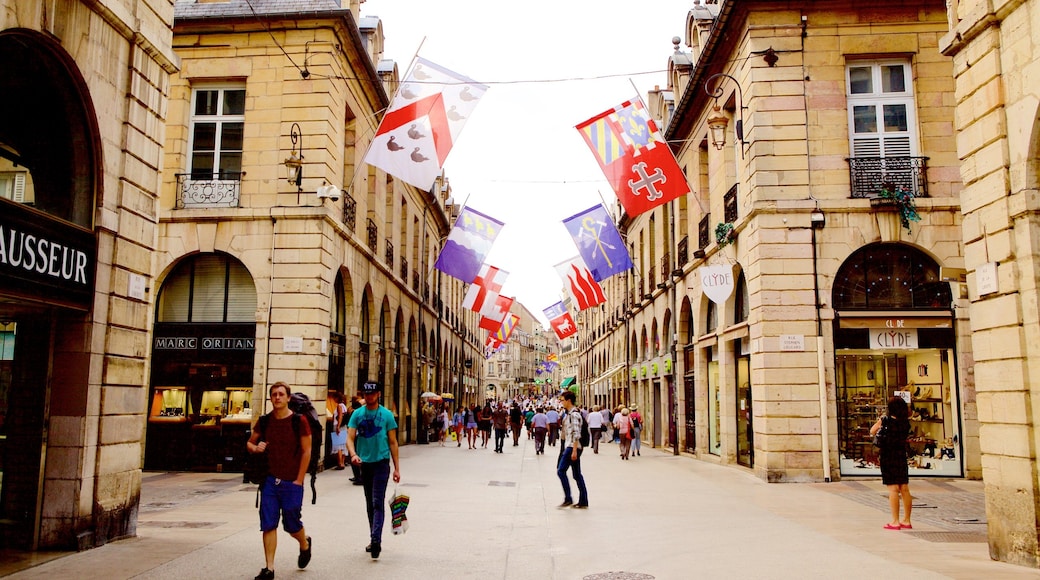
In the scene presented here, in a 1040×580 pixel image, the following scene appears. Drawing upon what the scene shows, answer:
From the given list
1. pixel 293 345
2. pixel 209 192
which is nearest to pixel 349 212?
pixel 209 192

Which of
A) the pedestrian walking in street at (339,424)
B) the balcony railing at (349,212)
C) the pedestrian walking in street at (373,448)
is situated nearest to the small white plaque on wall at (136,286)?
the pedestrian walking in street at (373,448)

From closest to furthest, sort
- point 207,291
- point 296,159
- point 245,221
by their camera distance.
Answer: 1. point 296,159
2. point 245,221
3. point 207,291

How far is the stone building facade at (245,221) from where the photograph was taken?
56.9ft

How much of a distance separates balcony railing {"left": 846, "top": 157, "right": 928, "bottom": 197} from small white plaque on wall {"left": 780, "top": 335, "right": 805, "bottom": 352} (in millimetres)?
3333

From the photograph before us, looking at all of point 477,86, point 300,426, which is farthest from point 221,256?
point 300,426

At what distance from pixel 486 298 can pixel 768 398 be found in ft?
51.3

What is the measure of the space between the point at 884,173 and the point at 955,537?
9136mm

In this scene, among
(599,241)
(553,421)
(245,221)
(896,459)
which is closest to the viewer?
(896,459)

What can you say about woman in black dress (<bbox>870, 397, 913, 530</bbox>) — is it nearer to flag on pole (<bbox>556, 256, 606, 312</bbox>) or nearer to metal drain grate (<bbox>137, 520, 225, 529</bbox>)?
metal drain grate (<bbox>137, 520, 225, 529</bbox>)

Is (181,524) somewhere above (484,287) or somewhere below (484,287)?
below

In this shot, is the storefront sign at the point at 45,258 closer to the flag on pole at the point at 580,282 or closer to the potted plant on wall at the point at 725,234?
the potted plant on wall at the point at 725,234

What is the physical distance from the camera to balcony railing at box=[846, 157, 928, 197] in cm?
1616

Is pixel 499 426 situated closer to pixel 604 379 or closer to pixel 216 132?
pixel 216 132

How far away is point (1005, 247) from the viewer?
790 centimetres
